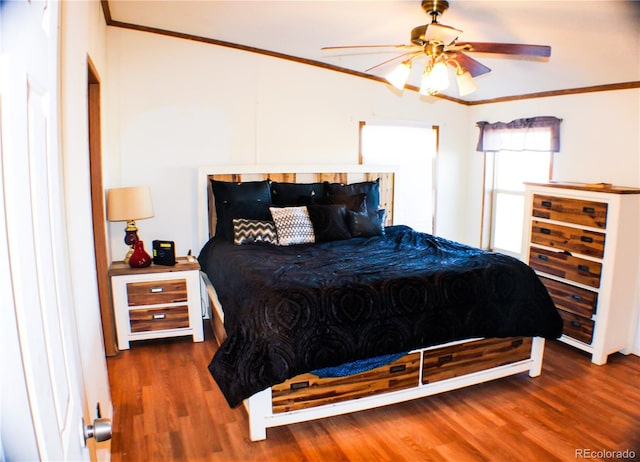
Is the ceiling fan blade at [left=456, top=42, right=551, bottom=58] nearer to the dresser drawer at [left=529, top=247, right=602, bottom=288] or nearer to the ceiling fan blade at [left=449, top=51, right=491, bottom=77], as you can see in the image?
the ceiling fan blade at [left=449, top=51, right=491, bottom=77]

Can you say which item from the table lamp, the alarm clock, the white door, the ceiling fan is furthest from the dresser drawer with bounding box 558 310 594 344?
the white door

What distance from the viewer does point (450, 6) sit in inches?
109

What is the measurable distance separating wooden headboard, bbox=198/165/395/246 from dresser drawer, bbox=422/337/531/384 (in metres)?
2.15

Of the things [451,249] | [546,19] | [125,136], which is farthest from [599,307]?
[125,136]

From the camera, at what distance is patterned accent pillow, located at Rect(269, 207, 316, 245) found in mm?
3807

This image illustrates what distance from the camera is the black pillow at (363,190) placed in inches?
173

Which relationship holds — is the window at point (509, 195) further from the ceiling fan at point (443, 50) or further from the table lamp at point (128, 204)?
the table lamp at point (128, 204)

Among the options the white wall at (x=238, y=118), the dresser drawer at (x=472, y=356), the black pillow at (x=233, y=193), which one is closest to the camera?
the dresser drawer at (x=472, y=356)

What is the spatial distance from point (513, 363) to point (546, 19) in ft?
7.14

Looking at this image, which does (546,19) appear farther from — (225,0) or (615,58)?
(225,0)

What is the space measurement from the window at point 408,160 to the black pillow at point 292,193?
0.90 m

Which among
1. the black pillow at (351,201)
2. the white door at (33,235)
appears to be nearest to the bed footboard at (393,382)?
the black pillow at (351,201)

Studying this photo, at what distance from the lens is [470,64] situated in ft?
9.12

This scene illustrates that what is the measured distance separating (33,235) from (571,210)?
147 inches
